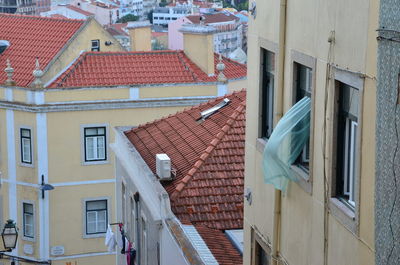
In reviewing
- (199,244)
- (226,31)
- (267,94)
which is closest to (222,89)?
(199,244)

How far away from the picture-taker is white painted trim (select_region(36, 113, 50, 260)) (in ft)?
104

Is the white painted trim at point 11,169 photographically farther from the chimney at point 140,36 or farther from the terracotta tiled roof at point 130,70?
the chimney at point 140,36

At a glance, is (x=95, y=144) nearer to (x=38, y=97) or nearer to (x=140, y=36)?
(x=38, y=97)

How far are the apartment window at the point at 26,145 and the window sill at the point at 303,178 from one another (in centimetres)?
2314

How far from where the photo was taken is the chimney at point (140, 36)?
38844 mm

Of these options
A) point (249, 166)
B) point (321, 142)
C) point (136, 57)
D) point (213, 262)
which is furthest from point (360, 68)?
point (136, 57)

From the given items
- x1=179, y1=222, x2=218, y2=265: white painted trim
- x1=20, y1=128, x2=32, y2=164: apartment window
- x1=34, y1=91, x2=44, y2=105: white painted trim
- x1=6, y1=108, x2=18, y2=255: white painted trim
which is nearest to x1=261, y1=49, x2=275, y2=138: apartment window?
x1=179, y1=222, x2=218, y2=265: white painted trim

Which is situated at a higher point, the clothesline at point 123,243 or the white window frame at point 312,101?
the white window frame at point 312,101

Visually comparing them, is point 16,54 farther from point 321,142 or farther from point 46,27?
point 321,142

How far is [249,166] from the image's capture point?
12.2m

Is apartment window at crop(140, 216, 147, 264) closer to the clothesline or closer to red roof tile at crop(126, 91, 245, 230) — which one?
the clothesline

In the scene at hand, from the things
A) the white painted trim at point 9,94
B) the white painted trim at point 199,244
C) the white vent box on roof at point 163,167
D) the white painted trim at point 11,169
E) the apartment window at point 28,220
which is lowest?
the apartment window at point 28,220

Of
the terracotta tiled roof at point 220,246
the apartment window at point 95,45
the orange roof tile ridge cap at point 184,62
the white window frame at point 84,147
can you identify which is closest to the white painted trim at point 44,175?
the white window frame at point 84,147

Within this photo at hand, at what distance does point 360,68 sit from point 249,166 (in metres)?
4.49
